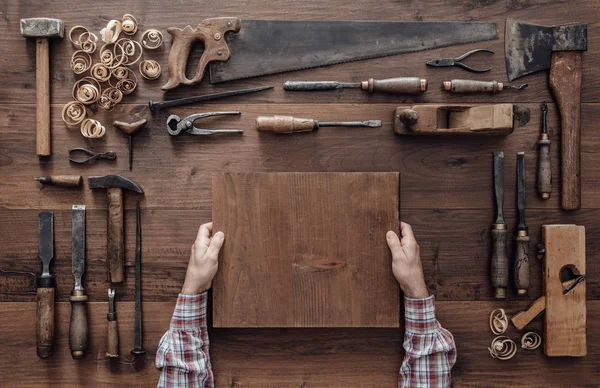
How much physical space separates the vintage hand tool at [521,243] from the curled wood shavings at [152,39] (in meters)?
1.30

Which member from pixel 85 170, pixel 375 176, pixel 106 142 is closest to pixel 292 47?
pixel 375 176

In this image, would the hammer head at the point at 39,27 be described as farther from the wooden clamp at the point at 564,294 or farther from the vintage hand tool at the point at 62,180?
the wooden clamp at the point at 564,294

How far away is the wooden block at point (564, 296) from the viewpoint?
1.78m

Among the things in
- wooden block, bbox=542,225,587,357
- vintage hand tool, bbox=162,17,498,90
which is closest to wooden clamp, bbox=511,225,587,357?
wooden block, bbox=542,225,587,357

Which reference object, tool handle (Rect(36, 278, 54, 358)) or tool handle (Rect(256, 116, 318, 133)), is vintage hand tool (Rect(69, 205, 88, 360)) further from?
tool handle (Rect(256, 116, 318, 133))

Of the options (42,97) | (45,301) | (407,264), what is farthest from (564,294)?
(42,97)

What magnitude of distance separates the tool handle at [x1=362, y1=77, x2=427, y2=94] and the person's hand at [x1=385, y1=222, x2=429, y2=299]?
0.48 m

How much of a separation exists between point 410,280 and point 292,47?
877 millimetres

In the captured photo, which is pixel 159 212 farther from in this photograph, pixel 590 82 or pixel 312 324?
pixel 590 82

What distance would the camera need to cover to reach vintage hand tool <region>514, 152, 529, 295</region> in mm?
1775

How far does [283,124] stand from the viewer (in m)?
1.75

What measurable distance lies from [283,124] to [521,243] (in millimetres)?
902

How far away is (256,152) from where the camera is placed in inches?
71.6

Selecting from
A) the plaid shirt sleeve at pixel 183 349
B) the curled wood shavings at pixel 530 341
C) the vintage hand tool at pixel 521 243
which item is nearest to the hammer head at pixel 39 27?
the plaid shirt sleeve at pixel 183 349
